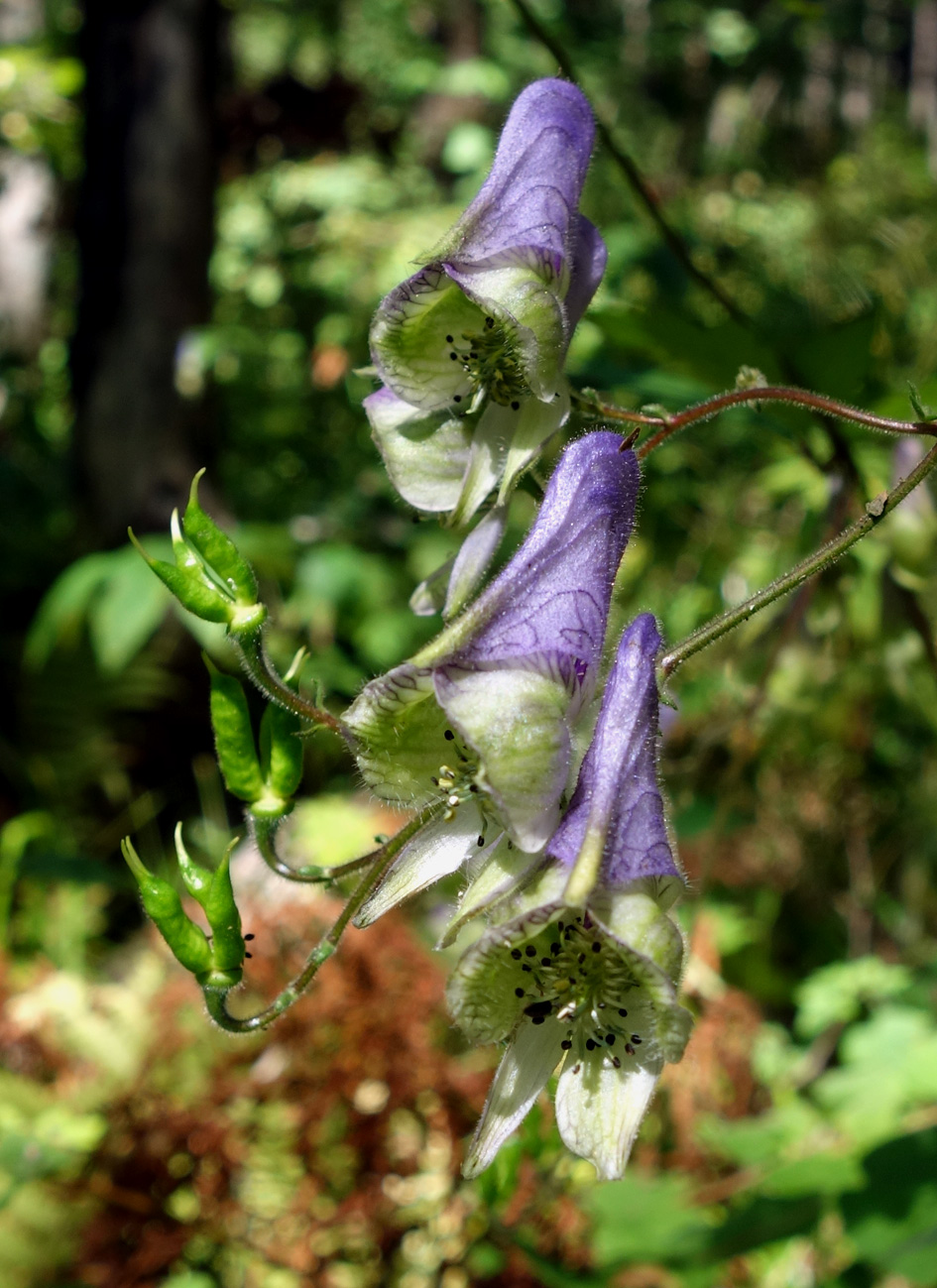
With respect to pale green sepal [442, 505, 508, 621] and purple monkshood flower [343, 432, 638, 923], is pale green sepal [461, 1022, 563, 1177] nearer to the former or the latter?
purple monkshood flower [343, 432, 638, 923]

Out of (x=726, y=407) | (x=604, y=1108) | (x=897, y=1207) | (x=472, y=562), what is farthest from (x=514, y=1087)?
(x=897, y=1207)

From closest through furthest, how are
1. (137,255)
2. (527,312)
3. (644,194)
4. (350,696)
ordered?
1. (527,312)
2. (644,194)
3. (350,696)
4. (137,255)

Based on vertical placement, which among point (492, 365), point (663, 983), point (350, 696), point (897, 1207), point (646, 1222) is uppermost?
point (492, 365)

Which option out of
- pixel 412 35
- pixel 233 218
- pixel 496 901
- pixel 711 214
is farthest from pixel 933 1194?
pixel 412 35

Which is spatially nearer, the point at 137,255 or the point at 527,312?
the point at 527,312

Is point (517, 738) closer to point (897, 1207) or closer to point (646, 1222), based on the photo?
point (897, 1207)

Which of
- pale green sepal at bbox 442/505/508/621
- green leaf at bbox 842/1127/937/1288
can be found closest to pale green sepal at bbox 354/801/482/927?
pale green sepal at bbox 442/505/508/621
